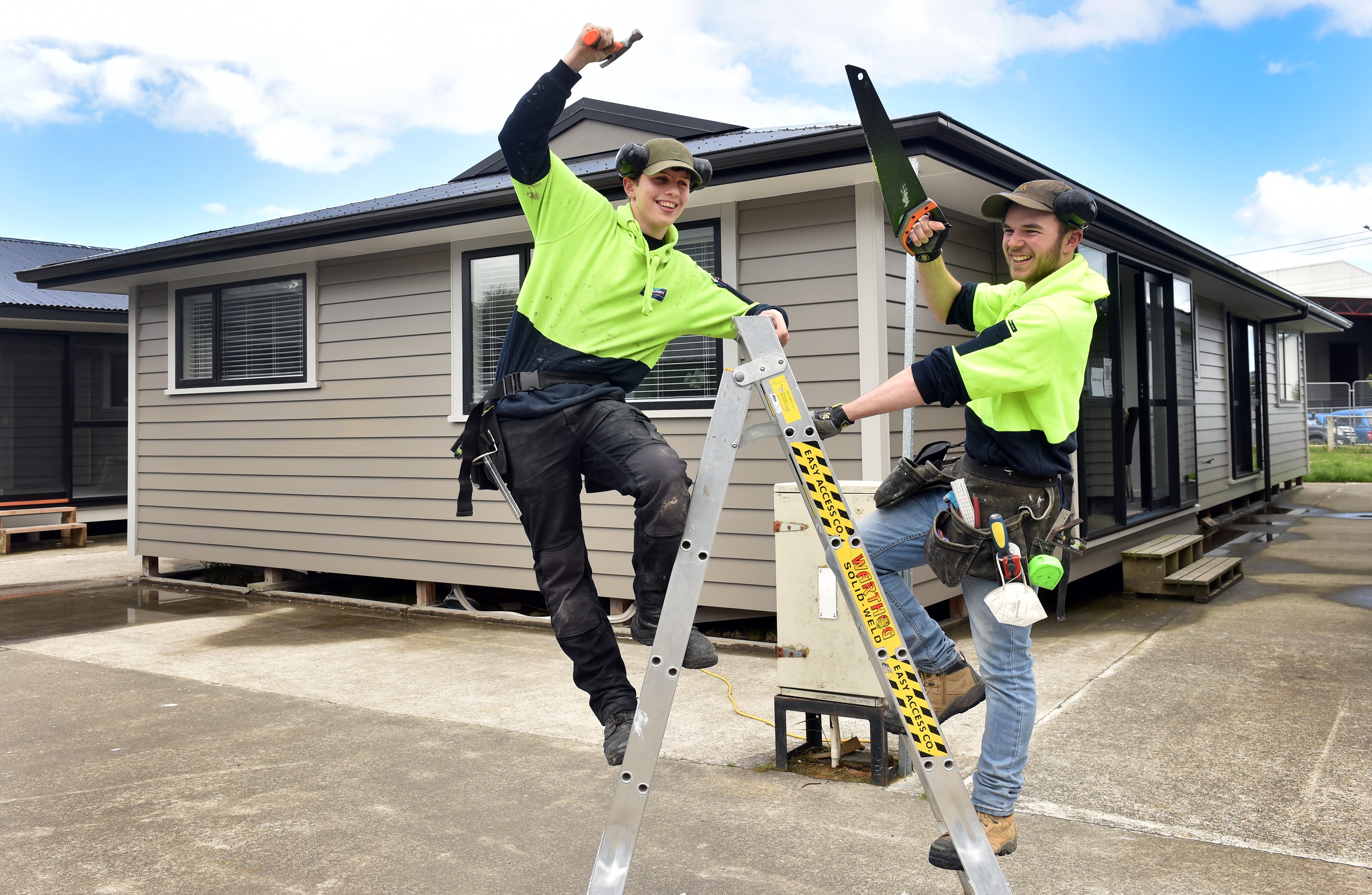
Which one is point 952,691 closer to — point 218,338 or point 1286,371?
point 218,338

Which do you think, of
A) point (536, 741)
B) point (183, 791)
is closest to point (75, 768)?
point (183, 791)

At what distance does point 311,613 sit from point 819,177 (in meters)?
5.21

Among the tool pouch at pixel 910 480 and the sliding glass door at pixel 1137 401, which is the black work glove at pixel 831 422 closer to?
the tool pouch at pixel 910 480

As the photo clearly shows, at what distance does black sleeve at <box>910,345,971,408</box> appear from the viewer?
245 cm

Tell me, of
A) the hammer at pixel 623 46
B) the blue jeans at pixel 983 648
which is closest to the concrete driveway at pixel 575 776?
the blue jeans at pixel 983 648

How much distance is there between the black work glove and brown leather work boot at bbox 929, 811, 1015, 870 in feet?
3.48

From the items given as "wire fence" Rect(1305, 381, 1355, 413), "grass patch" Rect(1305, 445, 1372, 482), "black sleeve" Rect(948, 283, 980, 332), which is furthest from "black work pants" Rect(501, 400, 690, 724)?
"wire fence" Rect(1305, 381, 1355, 413)

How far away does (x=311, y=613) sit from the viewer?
8031 mm

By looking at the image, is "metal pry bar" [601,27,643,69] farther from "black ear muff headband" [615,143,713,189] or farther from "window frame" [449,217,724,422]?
"window frame" [449,217,724,422]

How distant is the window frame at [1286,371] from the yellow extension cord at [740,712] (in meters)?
15.1

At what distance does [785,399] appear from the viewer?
251 cm

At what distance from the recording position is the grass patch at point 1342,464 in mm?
20453

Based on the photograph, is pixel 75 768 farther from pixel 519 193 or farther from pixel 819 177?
pixel 819 177

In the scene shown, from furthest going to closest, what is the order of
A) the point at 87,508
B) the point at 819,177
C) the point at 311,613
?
the point at 87,508
the point at 311,613
the point at 819,177
